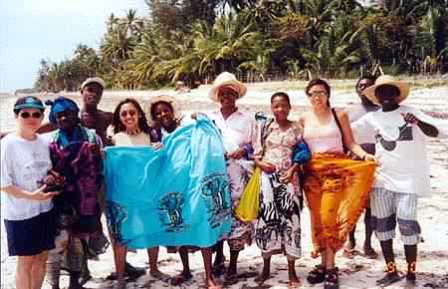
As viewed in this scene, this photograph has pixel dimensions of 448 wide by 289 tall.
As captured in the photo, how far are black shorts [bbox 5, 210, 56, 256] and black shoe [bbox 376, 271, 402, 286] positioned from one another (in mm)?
2520

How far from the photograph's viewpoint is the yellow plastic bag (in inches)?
167

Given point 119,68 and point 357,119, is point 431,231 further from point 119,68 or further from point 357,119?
point 119,68

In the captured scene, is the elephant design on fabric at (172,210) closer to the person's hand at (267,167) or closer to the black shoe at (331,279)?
the person's hand at (267,167)

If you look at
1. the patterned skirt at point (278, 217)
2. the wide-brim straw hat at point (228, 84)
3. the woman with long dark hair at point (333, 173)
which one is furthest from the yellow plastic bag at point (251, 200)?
the wide-brim straw hat at point (228, 84)

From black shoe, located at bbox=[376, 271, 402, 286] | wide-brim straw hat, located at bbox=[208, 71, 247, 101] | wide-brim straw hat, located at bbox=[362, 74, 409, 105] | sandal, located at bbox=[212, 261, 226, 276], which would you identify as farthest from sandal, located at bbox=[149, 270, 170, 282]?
wide-brim straw hat, located at bbox=[362, 74, 409, 105]

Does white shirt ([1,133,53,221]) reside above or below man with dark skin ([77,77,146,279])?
below

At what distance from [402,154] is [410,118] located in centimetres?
27

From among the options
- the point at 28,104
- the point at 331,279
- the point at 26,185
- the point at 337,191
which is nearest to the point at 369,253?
the point at 331,279

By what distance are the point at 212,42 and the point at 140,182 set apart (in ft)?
89.7

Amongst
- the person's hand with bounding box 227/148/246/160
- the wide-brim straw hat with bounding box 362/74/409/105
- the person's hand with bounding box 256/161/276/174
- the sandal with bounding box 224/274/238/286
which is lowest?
the sandal with bounding box 224/274/238/286

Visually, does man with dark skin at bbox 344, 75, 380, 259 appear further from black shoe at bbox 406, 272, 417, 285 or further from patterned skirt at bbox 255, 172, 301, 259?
patterned skirt at bbox 255, 172, 301, 259

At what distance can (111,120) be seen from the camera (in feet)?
15.1

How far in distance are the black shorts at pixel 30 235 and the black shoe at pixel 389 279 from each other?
252 centimetres

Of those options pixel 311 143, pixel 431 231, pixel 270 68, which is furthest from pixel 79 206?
pixel 270 68
